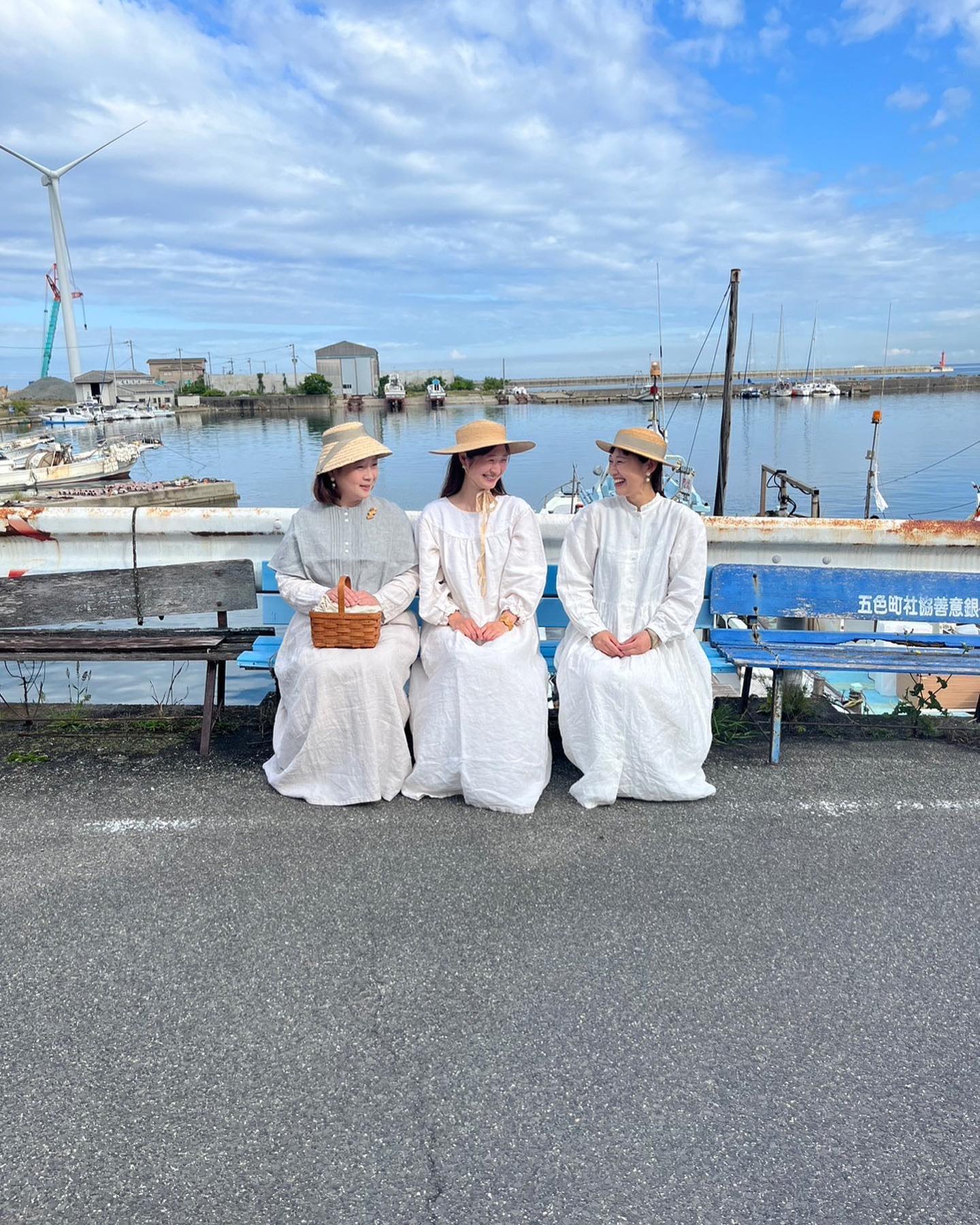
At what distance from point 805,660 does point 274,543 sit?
9.82 ft

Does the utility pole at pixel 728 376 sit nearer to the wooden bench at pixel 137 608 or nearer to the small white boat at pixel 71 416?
the wooden bench at pixel 137 608

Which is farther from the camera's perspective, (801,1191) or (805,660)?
(805,660)

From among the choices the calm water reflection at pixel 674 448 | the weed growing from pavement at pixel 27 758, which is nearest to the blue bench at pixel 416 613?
the weed growing from pavement at pixel 27 758

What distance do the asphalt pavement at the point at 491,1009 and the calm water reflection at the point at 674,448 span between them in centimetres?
3168

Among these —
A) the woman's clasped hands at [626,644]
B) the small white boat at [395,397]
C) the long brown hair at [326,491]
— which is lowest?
the woman's clasped hands at [626,644]

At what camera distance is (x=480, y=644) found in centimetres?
387

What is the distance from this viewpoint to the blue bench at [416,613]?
423 cm

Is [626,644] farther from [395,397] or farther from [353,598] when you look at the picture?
[395,397]

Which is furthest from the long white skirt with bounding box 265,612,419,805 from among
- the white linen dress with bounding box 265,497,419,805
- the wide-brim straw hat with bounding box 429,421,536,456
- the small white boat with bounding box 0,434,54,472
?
the small white boat with bounding box 0,434,54,472

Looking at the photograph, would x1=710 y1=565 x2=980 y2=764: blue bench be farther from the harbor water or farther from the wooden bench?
the harbor water

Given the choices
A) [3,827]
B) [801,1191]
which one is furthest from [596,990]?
[3,827]

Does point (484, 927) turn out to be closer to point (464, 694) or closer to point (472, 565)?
point (464, 694)

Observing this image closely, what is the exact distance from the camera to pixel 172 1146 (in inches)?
80.3

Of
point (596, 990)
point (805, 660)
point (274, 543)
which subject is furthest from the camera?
point (274, 543)
